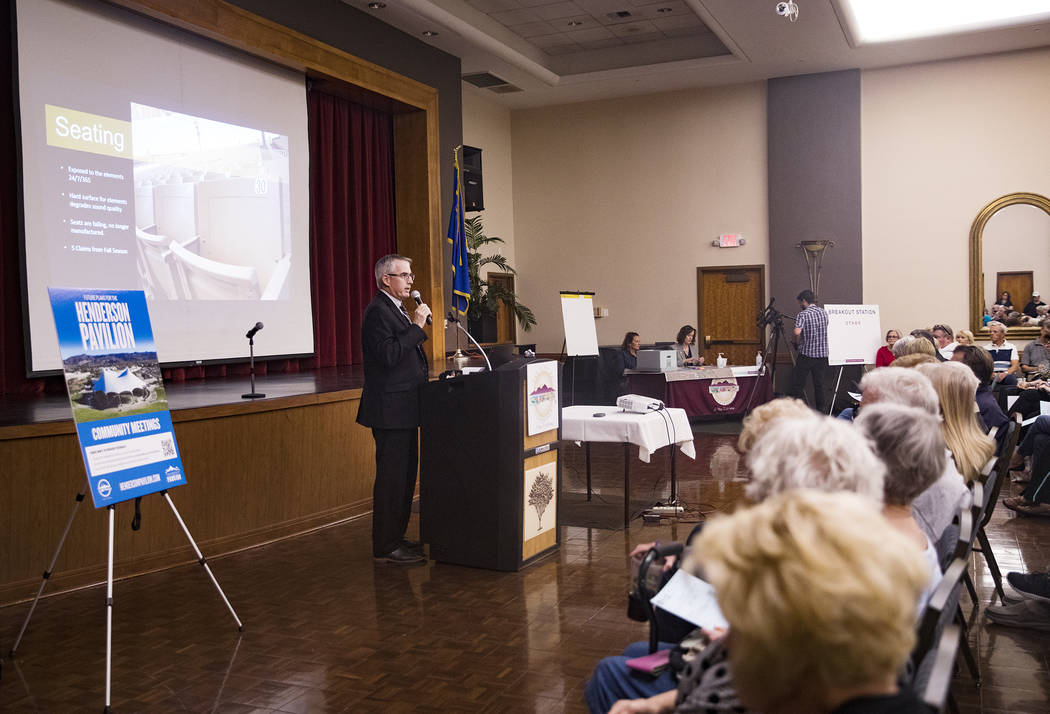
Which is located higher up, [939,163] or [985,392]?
[939,163]

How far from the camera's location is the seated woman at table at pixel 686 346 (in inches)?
436

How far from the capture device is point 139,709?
307cm

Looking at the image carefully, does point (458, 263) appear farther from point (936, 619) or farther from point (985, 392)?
point (936, 619)

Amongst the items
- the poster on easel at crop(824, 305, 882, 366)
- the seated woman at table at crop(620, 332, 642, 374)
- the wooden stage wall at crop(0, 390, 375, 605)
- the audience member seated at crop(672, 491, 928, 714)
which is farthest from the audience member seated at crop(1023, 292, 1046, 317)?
the audience member seated at crop(672, 491, 928, 714)

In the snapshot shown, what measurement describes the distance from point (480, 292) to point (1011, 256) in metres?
6.78

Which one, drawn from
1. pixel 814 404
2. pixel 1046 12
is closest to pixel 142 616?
pixel 814 404

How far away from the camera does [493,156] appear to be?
13.0 m

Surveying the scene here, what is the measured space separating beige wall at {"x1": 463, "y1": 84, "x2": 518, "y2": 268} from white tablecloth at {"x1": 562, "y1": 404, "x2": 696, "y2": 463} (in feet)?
23.1

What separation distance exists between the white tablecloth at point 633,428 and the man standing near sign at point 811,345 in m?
5.41

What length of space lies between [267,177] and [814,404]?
7.39 m

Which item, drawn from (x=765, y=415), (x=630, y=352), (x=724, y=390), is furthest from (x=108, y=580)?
(x=724, y=390)

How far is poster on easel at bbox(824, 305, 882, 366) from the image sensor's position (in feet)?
33.6

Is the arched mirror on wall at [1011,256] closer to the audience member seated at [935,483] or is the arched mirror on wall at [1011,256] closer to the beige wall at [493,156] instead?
the beige wall at [493,156]

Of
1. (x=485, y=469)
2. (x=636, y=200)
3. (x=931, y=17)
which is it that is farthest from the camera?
(x=636, y=200)
